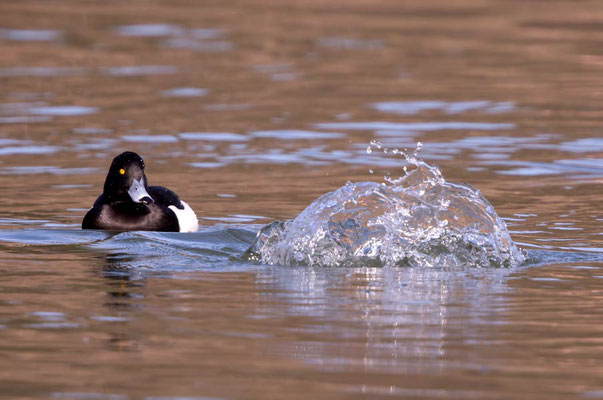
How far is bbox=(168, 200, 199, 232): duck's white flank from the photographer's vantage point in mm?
12164

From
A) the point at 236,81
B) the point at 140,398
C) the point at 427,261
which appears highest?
the point at 236,81

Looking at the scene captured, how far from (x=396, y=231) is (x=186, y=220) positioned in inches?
93.6

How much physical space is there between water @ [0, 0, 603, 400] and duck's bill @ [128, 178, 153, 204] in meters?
0.39

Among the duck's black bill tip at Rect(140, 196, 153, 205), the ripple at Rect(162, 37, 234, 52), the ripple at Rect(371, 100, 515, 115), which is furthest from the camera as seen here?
the ripple at Rect(162, 37, 234, 52)

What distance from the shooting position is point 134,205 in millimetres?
12656

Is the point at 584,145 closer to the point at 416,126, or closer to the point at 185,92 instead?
the point at 416,126

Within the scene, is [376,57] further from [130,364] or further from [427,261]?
[130,364]

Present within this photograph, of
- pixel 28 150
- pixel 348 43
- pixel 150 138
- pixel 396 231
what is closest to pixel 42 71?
pixel 348 43

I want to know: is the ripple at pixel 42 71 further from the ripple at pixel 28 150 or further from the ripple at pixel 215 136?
the ripple at pixel 28 150

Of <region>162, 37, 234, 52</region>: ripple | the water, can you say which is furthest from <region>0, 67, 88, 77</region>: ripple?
<region>162, 37, 234, 52</region>: ripple

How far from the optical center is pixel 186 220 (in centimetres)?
1222

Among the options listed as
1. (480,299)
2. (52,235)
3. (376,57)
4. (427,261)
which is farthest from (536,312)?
(376,57)

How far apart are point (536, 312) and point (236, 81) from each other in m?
15.0

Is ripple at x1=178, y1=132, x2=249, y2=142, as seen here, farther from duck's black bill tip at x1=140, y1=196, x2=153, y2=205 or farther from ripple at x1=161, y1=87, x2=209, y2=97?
duck's black bill tip at x1=140, y1=196, x2=153, y2=205
